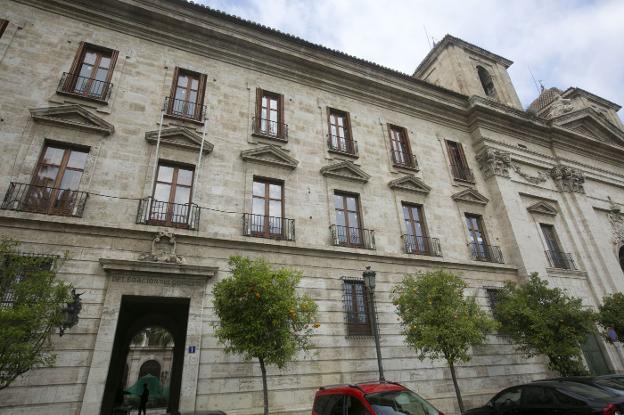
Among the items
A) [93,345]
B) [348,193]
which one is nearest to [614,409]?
[348,193]

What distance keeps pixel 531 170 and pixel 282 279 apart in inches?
715

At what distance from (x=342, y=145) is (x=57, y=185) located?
1069cm

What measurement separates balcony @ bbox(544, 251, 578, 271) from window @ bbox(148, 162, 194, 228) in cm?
1723

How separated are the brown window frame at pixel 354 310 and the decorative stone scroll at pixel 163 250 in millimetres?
5689

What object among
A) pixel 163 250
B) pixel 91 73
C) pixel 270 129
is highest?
pixel 91 73

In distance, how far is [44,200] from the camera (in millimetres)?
9688

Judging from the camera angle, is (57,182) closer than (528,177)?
Yes

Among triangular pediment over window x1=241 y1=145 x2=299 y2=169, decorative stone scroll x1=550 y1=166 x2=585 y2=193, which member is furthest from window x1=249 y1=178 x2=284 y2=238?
decorative stone scroll x1=550 y1=166 x2=585 y2=193

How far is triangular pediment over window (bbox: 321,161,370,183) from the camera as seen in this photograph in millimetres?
14149

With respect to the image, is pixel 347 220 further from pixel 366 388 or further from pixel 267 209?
pixel 366 388

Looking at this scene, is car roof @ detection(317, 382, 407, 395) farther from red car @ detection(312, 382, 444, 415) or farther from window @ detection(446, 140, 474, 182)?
Answer: window @ detection(446, 140, 474, 182)

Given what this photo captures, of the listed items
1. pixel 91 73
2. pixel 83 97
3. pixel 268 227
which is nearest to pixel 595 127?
pixel 268 227

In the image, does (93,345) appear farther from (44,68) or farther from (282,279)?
(44,68)

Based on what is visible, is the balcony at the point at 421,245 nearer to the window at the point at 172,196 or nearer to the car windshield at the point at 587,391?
the car windshield at the point at 587,391
